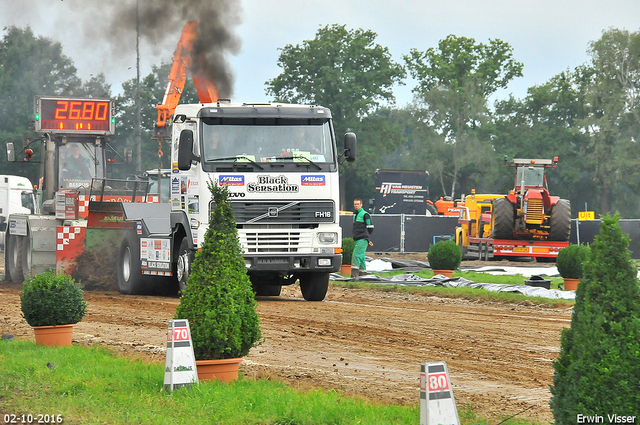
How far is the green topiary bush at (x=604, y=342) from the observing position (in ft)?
13.4

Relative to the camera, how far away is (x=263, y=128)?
13.8m

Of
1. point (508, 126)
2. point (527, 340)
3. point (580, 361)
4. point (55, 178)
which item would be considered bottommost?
point (527, 340)

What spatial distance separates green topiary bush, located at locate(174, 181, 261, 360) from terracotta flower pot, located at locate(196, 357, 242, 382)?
0.06 m

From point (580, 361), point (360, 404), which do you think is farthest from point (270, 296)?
point (580, 361)

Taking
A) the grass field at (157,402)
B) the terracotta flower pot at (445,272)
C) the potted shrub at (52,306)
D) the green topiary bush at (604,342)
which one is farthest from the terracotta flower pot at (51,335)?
the terracotta flower pot at (445,272)

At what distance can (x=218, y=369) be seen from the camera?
7129 mm

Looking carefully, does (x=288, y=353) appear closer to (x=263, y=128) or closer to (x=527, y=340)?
(x=527, y=340)

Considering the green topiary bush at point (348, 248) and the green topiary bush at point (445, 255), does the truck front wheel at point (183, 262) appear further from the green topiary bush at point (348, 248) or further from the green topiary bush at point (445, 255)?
the green topiary bush at point (445, 255)

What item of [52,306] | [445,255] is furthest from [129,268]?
[445,255]

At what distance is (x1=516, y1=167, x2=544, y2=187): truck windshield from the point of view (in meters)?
29.8

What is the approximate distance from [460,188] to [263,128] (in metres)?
57.3

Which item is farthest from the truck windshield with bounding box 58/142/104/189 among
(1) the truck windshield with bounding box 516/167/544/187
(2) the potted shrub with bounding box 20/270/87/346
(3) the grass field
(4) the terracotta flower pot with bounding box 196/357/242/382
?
(1) the truck windshield with bounding box 516/167/544/187

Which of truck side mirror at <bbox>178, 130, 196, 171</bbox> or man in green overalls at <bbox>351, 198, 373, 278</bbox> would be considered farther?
man in green overalls at <bbox>351, 198, 373, 278</bbox>

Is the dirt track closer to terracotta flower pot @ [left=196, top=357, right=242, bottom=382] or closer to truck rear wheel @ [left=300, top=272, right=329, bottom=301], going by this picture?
truck rear wheel @ [left=300, top=272, right=329, bottom=301]
